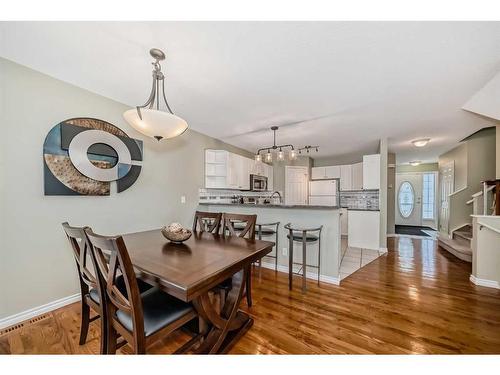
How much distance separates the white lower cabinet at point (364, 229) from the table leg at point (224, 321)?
3625 mm

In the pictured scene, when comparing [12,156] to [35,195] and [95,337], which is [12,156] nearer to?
[35,195]

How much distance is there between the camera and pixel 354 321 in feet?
5.85

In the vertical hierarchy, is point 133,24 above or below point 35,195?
above

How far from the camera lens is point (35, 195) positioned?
1.84 metres

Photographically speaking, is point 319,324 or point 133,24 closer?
point 133,24

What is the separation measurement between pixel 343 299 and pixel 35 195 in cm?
327

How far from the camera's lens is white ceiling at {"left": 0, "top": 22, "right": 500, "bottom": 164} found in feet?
4.56

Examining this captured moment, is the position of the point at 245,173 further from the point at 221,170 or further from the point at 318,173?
the point at 318,173

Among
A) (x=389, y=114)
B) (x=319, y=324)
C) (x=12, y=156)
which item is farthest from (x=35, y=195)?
(x=389, y=114)

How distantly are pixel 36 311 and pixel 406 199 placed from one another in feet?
32.8

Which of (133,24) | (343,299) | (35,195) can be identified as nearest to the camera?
(133,24)

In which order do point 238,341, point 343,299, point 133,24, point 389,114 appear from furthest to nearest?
1. point 389,114
2. point 343,299
3. point 238,341
4. point 133,24

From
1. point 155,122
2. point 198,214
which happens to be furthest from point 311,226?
point 155,122
